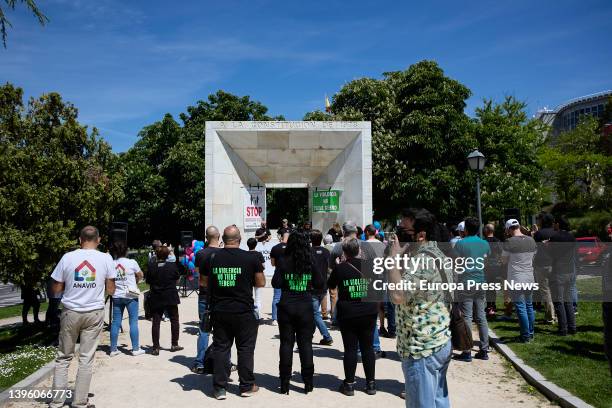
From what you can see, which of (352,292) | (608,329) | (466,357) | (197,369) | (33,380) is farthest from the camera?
(466,357)

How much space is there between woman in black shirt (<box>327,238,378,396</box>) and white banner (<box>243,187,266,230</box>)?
33.8 ft

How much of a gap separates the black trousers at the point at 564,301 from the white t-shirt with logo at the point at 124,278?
22.3 feet

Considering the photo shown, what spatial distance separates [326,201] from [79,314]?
11.7 m

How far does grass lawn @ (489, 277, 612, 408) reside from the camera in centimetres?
511

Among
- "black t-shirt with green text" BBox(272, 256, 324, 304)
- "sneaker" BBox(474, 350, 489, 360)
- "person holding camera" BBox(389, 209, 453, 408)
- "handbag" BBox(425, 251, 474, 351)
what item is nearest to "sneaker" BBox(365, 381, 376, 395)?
"black t-shirt with green text" BBox(272, 256, 324, 304)

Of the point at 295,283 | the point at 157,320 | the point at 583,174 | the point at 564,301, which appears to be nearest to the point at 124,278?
the point at 157,320

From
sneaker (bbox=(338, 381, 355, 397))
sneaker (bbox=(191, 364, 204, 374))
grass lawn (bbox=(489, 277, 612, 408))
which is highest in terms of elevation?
grass lawn (bbox=(489, 277, 612, 408))

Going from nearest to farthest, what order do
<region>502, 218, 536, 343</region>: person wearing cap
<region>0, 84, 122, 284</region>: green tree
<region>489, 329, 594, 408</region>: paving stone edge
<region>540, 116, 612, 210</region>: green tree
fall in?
<region>489, 329, 594, 408</region>: paving stone edge, <region>502, 218, 536, 343</region>: person wearing cap, <region>0, 84, 122, 284</region>: green tree, <region>540, 116, 612, 210</region>: green tree

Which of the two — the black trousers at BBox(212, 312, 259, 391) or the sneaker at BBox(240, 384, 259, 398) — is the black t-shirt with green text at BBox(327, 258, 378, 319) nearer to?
the black trousers at BBox(212, 312, 259, 391)

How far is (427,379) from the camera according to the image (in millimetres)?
3223

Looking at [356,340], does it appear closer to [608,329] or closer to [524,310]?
[608,329]

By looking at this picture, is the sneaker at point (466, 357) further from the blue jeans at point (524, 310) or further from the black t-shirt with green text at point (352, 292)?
the black t-shirt with green text at point (352, 292)

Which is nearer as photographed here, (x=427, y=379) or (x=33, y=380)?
(x=427, y=379)

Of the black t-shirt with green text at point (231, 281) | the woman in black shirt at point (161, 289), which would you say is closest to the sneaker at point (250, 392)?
the black t-shirt with green text at point (231, 281)
